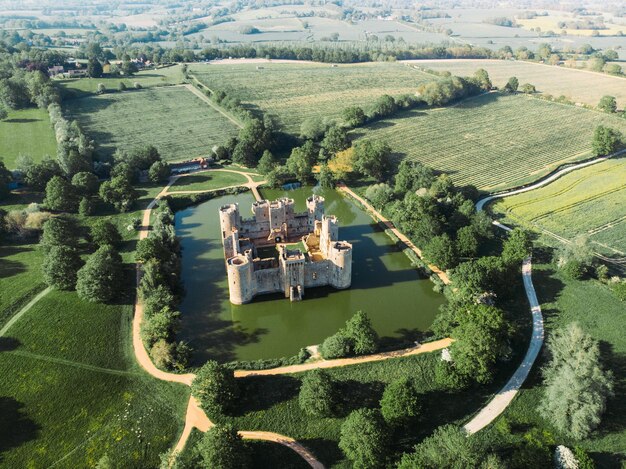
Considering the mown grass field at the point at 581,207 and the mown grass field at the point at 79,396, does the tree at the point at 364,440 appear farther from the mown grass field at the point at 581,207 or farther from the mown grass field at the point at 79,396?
the mown grass field at the point at 581,207

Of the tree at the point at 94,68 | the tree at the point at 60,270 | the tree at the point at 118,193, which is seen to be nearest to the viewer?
the tree at the point at 60,270

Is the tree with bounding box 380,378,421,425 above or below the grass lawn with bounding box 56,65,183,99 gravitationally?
below

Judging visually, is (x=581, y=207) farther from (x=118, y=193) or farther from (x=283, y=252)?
(x=118, y=193)

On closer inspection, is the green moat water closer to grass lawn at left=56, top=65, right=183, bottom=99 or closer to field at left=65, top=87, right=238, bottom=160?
field at left=65, top=87, right=238, bottom=160

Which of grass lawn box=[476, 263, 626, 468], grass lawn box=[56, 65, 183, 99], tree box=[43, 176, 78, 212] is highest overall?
grass lawn box=[56, 65, 183, 99]

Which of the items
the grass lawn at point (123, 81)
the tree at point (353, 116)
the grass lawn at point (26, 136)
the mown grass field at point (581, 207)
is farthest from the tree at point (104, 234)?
the grass lawn at point (123, 81)

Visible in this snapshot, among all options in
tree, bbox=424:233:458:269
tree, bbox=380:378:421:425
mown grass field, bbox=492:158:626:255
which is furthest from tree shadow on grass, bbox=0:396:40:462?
mown grass field, bbox=492:158:626:255

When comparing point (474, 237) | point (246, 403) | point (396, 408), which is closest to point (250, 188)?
point (474, 237)
